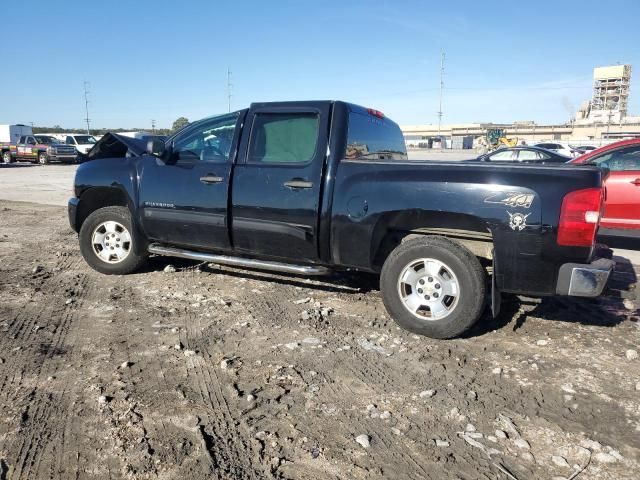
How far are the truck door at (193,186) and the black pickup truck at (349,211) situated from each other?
1cm

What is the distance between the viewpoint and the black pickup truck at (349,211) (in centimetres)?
360

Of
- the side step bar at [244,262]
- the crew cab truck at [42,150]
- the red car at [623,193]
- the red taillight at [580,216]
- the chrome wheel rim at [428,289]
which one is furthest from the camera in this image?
the crew cab truck at [42,150]

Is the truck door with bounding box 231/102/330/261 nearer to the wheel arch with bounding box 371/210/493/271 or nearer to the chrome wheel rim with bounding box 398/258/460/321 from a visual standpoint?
the wheel arch with bounding box 371/210/493/271

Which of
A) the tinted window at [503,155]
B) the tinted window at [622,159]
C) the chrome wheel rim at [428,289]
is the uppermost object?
the tinted window at [503,155]

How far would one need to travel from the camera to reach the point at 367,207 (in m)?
4.13

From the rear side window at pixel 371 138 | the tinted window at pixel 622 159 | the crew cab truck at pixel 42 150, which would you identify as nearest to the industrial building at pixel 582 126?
the crew cab truck at pixel 42 150

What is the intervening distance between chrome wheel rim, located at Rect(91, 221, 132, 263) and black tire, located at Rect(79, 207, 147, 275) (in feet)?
0.10

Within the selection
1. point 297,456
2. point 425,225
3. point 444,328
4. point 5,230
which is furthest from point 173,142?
point 5,230

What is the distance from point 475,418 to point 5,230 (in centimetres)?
861

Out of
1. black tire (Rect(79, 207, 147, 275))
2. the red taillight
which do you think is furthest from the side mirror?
the red taillight

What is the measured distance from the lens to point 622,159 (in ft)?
24.2

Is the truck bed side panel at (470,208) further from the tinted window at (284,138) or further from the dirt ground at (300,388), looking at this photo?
the dirt ground at (300,388)

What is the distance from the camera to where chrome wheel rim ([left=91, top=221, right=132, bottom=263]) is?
560 cm

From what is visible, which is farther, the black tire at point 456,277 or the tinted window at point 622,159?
the tinted window at point 622,159
